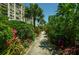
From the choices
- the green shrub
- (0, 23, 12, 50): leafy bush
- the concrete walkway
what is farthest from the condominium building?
the concrete walkway

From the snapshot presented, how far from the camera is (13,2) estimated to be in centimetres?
468

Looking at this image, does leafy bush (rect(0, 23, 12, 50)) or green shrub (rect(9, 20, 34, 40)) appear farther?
green shrub (rect(9, 20, 34, 40))

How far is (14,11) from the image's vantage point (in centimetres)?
479

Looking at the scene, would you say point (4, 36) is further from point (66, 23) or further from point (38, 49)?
point (66, 23)

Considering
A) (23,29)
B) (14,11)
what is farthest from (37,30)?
(14,11)

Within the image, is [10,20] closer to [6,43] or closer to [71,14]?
[6,43]

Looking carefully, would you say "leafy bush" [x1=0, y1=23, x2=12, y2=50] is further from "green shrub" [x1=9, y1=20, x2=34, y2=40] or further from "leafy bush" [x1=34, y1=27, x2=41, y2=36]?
"leafy bush" [x1=34, y1=27, x2=41, y2=36]

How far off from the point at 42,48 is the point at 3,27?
0.75 meters

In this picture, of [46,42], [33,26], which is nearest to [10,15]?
[33,26]

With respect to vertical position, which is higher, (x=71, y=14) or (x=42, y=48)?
(x=71, y=14)

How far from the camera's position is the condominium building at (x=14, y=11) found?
A: 470 cm

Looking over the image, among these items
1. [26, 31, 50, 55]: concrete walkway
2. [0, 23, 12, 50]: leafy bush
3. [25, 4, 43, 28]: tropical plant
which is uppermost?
[25, 4, 43, 28]: tropical plant

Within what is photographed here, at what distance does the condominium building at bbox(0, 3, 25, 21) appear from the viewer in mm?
4703

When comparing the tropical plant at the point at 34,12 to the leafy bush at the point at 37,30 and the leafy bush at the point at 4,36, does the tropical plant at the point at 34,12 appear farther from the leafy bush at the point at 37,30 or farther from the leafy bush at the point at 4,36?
the leafy bush at the point at 4,36
